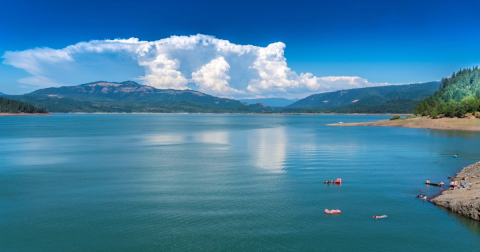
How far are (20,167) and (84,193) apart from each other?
18.7 meters

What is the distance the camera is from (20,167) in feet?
134

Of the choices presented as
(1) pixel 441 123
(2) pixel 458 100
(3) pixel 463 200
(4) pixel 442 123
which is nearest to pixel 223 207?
(3) pixel 463 200

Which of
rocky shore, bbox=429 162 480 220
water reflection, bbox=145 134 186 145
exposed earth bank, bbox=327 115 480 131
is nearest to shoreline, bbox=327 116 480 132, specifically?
exposed earth bank, bbox=327 115 480 131

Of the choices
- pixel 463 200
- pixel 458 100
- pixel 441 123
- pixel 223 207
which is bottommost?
pixel 223 207

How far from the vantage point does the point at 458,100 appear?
15725 cm

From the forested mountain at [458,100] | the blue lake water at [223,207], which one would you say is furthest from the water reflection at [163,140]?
the forested mountain at [458,100]

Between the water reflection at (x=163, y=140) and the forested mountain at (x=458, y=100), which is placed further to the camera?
Result: the forested mountain at (x=458, y=100)

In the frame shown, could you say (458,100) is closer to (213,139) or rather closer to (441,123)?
(441,123)

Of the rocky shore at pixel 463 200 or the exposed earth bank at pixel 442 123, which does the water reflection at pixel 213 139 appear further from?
the exposed earth bank at pixel 442 123

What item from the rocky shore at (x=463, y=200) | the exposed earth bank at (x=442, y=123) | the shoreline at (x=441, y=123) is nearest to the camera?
the rocky shore at (x=463, y=200)

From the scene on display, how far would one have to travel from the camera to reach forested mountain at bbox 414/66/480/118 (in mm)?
122688

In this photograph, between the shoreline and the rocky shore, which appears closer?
the rocky shore

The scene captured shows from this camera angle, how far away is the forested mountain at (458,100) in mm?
122688

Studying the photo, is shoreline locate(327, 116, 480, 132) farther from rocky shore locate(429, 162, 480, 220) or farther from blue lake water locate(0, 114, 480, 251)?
rocky shore locate(429, 162, 480, 220)
